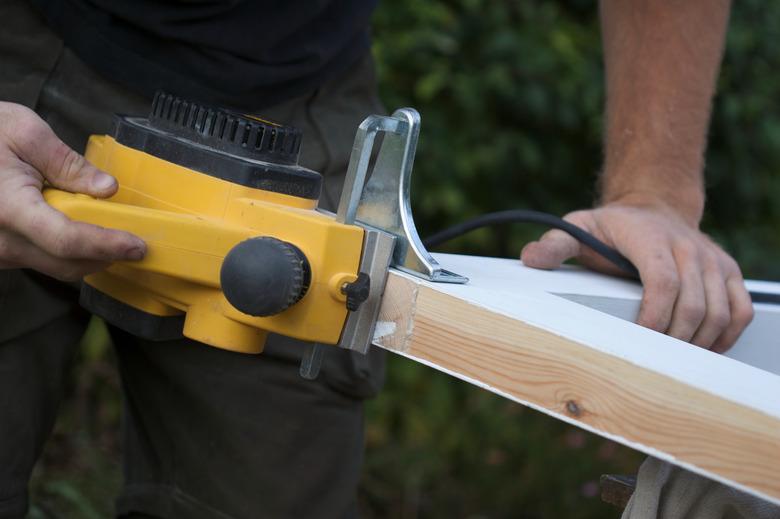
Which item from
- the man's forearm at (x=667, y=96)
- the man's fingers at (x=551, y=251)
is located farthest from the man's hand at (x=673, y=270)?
the man's forearm at (x=667, y=96)

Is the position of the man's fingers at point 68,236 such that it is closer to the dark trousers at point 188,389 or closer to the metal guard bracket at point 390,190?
the metal guard bracket at point 390,190

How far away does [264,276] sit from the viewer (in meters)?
0.90

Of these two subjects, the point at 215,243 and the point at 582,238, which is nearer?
the point at 215,243

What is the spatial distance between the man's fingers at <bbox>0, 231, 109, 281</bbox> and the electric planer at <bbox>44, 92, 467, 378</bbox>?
4 centimetres

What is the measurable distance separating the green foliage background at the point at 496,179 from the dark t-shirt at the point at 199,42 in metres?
1.38

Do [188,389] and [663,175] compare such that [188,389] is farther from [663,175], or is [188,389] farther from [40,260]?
[663,175]

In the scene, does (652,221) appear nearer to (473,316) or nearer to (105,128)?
(473,316)

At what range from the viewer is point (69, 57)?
1393mm

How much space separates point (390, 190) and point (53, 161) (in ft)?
1.15

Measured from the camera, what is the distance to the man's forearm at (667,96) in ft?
4.61

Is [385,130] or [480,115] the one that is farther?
[480,115]

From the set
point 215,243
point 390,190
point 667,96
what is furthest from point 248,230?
point 667,96

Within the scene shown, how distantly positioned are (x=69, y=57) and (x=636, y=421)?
37.5 inches

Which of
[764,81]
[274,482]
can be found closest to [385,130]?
[274,482]
